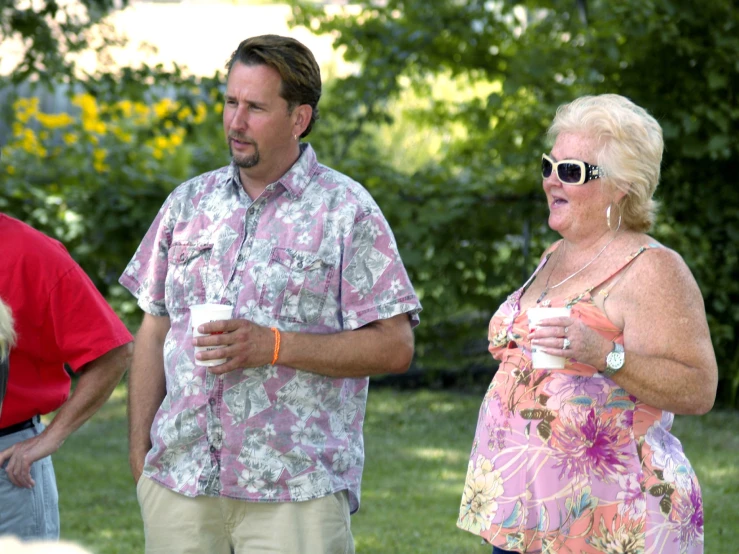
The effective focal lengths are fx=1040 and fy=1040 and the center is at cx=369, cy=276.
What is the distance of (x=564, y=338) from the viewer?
2473 mm

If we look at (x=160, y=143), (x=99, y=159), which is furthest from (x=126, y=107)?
(x=99, y=159)

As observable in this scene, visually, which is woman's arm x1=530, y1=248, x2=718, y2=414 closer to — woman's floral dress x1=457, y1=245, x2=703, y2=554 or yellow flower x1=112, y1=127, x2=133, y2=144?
woman's floral dress x1=457, y1=245, x2=703, y2=554

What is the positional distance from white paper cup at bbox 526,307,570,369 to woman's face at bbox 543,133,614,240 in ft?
1.19

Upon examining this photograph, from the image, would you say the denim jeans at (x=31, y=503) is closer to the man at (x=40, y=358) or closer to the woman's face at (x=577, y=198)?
the man at (x=40, y=358)

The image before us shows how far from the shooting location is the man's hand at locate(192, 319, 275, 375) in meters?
2.44

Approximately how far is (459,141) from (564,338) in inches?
272

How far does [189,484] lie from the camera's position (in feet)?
8.76

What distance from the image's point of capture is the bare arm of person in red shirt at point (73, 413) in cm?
275

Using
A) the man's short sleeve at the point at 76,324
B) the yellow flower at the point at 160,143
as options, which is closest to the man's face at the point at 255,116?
the man's short sleeve at the point at 76,324

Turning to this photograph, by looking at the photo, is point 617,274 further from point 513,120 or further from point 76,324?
point 513,120

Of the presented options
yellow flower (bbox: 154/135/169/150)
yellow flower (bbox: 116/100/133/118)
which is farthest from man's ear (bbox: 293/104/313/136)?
yellow flower (bbox: 154/135/169/150)

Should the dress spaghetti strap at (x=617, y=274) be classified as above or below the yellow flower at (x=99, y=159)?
below

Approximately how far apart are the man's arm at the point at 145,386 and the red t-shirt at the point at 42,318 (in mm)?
88

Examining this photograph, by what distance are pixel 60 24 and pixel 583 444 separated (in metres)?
6.97
